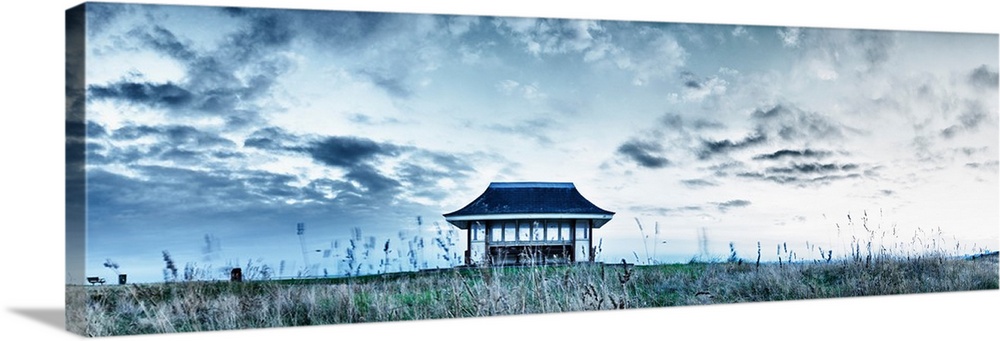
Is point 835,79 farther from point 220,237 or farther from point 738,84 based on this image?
point 220,237

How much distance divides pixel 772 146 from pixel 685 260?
1.38 metres

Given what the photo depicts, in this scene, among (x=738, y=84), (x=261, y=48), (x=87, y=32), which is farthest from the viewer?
(x=738, y=84)

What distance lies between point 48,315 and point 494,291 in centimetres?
364

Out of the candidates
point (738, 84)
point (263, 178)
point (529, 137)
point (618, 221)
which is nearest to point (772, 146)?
point (738, 84)

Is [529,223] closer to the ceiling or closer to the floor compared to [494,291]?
closer to the ceiling

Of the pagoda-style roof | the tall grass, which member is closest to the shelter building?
the pagoda-style roof

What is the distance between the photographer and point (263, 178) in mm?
11078

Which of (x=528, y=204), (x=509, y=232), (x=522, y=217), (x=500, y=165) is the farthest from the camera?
(x=509, y=232)

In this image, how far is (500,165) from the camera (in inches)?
472

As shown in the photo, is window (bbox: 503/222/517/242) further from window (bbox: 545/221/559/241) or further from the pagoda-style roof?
window (bbox: 545/221/559/241)

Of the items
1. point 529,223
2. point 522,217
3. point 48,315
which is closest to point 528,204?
point 522,217

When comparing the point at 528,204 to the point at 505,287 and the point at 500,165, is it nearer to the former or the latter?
the point at 500,165

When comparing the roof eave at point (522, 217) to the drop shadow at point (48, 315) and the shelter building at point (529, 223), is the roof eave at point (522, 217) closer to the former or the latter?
the shelter building at point (529, 223)

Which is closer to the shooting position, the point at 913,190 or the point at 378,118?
the point at 378,118
